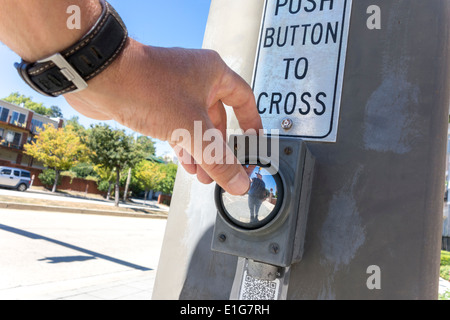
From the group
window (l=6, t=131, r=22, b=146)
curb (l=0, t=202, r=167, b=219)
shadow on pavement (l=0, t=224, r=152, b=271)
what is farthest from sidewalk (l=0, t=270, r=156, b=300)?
window (l=6, t=131, r=22, b=146)

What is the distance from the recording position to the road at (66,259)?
521 centimetres

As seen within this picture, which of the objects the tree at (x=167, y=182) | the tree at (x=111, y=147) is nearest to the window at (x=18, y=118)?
the tree at (x=167, y=182)

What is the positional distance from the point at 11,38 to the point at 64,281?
5.96m

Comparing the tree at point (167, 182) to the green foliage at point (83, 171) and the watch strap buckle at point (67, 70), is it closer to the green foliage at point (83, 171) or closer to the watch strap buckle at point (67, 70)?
the green foliage at point (83, 171)

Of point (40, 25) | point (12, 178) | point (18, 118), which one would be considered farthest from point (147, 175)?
point (40, 25)

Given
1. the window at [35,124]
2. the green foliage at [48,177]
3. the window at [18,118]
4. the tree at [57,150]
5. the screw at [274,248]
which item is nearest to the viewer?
the screw at [274,248]

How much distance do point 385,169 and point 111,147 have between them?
72.2ft

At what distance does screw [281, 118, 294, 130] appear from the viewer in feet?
3.11

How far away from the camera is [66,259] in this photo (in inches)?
280

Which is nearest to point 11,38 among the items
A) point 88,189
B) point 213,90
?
point 213,90

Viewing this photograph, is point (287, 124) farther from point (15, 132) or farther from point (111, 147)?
point (15, 132)

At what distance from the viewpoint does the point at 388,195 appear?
796 millimetres

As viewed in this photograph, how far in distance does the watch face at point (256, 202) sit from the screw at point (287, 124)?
0.20 meters
